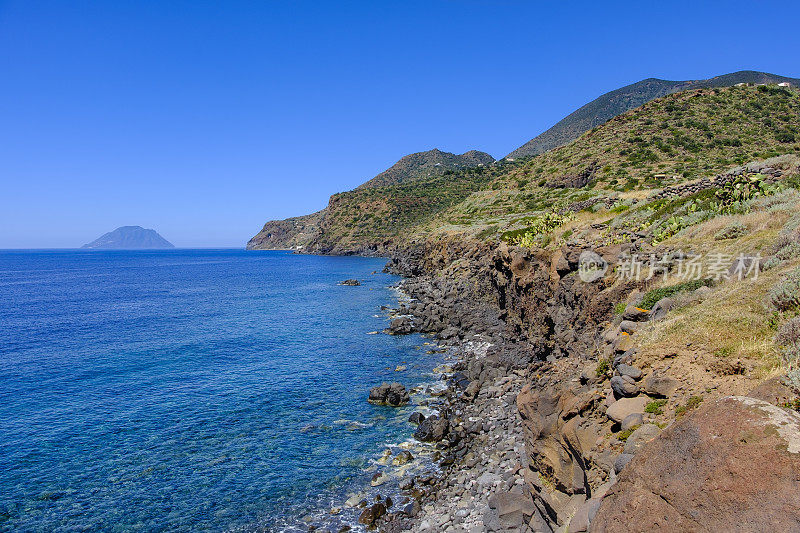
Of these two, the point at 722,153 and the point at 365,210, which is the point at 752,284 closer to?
the point at 722,153

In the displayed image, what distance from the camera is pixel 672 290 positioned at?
14539 millimetres

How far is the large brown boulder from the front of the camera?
5.05 metres

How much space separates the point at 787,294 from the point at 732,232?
9531 millimetres

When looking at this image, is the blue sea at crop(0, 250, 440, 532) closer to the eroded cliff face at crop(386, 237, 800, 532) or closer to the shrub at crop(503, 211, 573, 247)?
the eroded cliff face at crop(386, 237, 800, 532)

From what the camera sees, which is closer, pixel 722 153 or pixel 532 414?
pixel 532 414

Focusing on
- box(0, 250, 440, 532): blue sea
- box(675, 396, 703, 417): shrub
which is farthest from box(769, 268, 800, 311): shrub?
box(0, 250, 440, 532): blue sea

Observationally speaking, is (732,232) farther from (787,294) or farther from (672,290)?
(787,294)

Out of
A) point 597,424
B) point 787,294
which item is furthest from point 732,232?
point 597,424

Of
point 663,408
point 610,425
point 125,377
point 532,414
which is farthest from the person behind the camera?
point 125,377

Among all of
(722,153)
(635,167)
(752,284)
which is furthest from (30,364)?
(722,153)

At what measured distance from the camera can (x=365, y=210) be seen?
560 ft

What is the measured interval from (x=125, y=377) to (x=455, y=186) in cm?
13723

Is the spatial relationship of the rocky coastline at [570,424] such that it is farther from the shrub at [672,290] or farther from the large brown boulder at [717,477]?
the shrub at [672,290]

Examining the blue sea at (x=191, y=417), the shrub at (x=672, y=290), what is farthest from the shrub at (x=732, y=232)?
the blue sea at (x=191, y=417)
